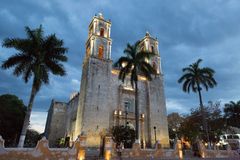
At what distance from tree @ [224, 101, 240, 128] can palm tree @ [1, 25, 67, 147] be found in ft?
130

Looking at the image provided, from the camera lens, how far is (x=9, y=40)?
1714cm

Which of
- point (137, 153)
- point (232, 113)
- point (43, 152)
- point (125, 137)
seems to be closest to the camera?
point (43, 152)

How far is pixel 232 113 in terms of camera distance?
1633 inches

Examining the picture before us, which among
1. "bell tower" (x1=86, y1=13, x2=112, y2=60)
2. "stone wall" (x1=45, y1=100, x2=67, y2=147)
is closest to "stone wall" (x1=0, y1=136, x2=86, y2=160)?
"bell tower" (x1=86, y1=13, x2=112, y2=60)

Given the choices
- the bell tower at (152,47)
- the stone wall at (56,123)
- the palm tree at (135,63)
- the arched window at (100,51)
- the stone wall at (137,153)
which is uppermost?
the bell tower at (152,47)

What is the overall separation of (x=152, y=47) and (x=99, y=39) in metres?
14.8

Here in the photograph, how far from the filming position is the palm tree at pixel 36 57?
1728 centimetres

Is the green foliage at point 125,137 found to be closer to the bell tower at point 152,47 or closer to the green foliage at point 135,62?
the green foliage at point 135,62

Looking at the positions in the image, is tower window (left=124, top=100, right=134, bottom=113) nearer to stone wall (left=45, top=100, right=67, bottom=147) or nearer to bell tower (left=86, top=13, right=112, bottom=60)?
bell tower (left=86, top=13, right=112, bottom=60)

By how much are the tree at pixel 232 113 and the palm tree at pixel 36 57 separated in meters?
39.5

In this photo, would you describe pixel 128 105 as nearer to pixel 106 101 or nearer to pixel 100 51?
pixel 106 101

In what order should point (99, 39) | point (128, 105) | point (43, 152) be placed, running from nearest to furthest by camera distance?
point (43, 152), point (128, 105), point (99, 39)

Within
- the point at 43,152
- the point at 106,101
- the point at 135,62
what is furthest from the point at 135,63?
the point at 43,152

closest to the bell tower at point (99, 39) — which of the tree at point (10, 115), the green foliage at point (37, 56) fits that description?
the green foliage at point (37, 56)
